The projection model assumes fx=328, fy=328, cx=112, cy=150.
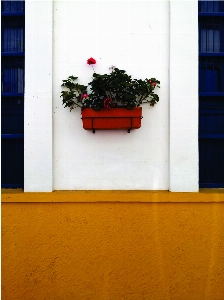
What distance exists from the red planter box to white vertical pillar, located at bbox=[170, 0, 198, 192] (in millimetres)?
400

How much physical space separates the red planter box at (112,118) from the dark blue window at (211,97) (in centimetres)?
75

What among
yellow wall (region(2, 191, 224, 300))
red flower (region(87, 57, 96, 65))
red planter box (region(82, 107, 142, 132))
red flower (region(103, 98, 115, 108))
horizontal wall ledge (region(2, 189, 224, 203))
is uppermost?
red flower (region(87, 57, 96, 65))

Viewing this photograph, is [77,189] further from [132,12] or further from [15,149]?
[132,12]

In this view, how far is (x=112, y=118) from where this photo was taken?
2947 millimetres

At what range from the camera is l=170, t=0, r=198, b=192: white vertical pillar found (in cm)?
312

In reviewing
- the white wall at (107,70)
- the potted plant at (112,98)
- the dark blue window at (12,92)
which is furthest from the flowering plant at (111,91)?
the dark blue window at (12,92)

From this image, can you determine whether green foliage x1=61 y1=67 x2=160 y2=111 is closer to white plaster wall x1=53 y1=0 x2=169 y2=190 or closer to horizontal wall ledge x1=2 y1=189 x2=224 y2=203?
white plaster wall x1=53 y1=0 x2=169 y2=190

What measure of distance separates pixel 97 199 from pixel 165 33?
1724 millimetres

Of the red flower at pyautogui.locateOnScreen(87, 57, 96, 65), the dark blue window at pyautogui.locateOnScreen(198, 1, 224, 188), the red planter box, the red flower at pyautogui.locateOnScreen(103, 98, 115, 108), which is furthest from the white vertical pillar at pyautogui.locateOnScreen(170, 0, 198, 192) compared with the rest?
the red flower at pyautogui.locateOnScreen(87, 57, 96, 65)

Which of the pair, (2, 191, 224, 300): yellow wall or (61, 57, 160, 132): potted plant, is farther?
(2, 191, 224, 300): yellow wall

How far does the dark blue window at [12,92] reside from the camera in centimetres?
329

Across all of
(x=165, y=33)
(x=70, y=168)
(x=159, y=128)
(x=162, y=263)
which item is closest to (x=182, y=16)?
(x=165, y=33)

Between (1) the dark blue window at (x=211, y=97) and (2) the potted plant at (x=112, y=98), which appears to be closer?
(2) the potted plant at (x=112, y=98)

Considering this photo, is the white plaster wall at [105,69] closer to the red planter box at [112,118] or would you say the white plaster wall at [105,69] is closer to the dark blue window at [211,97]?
the red planter box at [112,118]
